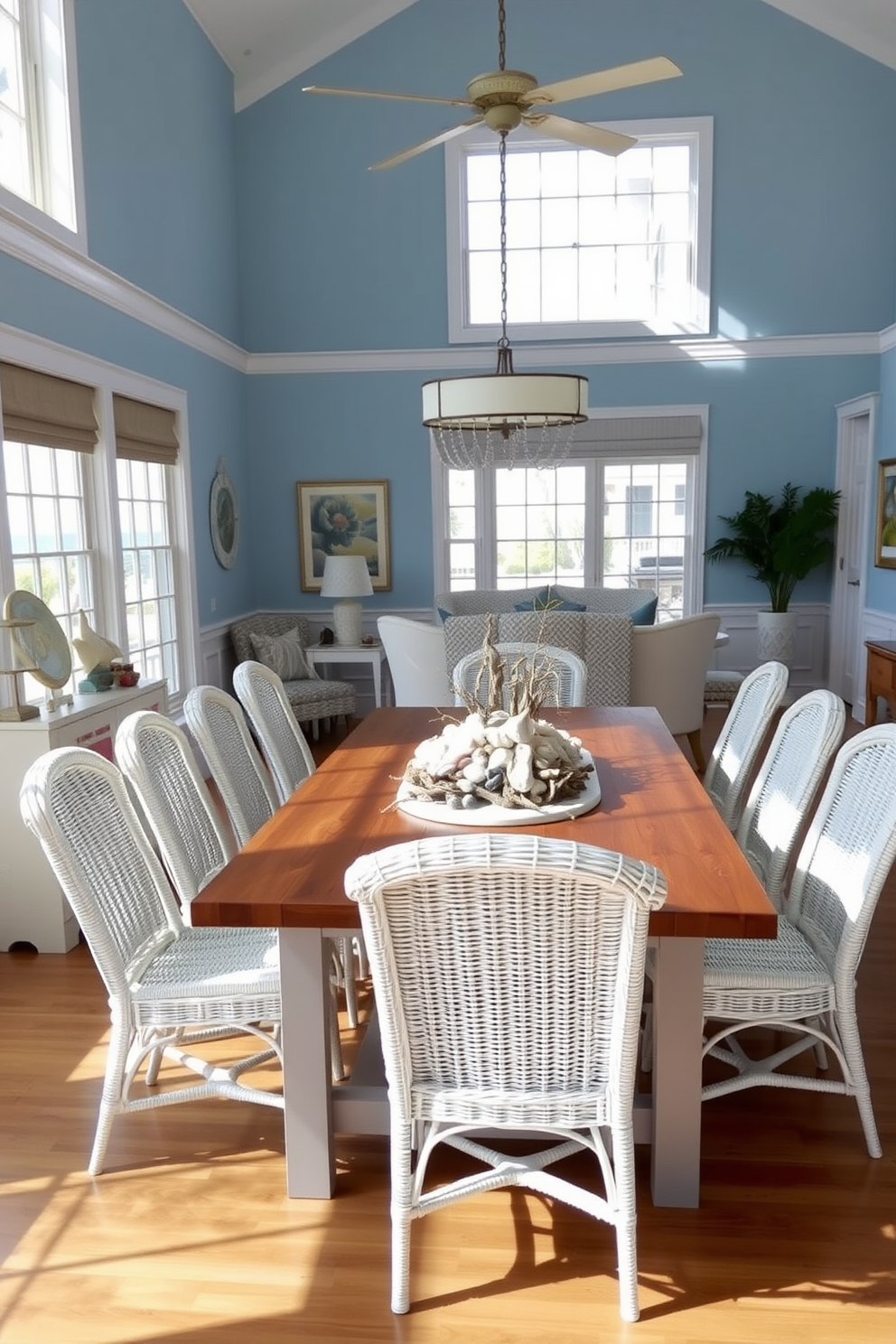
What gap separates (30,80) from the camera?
4.41 m

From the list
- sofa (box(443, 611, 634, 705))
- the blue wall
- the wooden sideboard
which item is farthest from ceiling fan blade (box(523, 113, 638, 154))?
the blue wall

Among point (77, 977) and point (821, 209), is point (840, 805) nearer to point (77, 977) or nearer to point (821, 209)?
point (77, 977)

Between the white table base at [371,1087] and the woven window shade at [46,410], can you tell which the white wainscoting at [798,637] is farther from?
the white table base at [371,1087]

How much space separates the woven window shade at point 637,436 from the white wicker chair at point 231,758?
5.13 meters

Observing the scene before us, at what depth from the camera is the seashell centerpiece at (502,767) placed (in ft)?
8.13

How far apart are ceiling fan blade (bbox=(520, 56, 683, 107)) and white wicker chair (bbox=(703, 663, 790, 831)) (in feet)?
5.85

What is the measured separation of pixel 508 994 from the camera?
1.79 meters

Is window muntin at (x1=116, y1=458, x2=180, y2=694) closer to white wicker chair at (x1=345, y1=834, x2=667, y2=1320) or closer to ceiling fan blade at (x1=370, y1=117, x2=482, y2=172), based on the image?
ceiling fan blade at (x1=370, y1=117, x2=482, y2=172)

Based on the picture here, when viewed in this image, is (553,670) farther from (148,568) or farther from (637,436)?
(637,436)

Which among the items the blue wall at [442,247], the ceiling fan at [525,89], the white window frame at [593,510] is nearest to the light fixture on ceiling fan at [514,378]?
the ceiling fan at [525,89]

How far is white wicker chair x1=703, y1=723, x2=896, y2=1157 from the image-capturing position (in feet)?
7.29

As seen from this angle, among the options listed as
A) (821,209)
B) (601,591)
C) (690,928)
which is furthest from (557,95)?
(821,209)

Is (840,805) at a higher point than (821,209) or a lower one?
lower

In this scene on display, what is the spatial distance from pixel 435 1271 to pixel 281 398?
6713 mm
